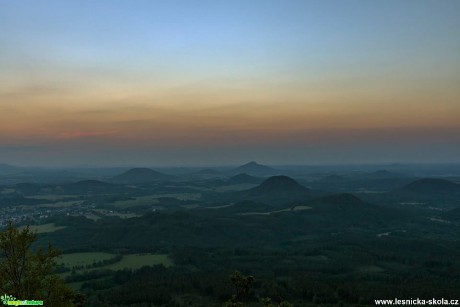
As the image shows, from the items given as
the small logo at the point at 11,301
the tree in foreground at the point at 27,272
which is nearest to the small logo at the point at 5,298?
the small logo at the point at 11,301

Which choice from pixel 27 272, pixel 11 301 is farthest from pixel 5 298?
pixel 27 272

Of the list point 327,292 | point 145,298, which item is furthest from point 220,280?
point 327,292

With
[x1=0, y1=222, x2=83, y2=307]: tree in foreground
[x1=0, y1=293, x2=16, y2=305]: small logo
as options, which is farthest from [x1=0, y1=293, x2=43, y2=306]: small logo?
[x1=0, y1=222, x2=83, y2=307]: tree in foreground

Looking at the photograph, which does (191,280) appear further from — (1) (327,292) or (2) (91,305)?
(1) (327,292)

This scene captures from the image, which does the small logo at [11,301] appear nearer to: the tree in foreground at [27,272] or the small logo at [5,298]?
the small logo at [5,298]

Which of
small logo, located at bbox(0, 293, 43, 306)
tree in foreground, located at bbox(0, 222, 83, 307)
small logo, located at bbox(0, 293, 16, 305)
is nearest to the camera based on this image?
small logo, located at bbox(0, 293, 43, 306)

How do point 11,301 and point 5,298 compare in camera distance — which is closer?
point 11,301

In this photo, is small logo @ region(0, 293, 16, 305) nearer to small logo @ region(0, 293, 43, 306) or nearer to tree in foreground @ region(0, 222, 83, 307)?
small logo @ region(0, 293, 43, 306)

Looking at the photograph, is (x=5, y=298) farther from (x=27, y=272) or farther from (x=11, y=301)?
(x=27, y=272)
